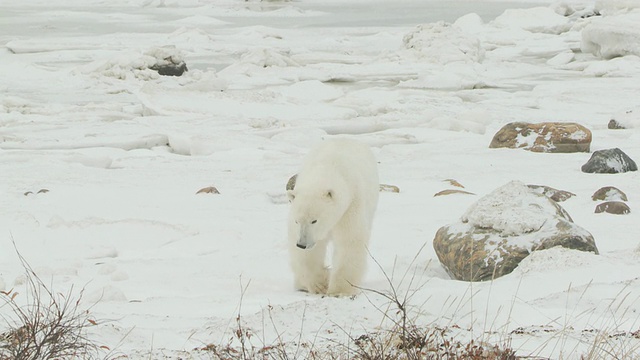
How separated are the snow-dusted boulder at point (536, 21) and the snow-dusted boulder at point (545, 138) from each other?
15.7 m

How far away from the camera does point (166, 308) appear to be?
3.49 meters

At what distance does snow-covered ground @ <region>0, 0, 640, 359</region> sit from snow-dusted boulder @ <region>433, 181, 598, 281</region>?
189 millimetres

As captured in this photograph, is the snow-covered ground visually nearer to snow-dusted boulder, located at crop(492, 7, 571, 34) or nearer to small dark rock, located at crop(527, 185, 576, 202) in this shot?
small dark rock, located at crop(527, 185, 576, 202)

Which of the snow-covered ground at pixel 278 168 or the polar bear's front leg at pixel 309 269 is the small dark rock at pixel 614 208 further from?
the polar bear's front leg at pixel 309 269

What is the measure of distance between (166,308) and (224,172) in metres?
4.80

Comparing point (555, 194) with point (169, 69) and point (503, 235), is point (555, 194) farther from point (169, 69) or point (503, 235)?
point (169, 69)

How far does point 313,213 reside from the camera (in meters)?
3.83

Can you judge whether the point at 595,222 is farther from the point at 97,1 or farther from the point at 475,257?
the point at 97,1

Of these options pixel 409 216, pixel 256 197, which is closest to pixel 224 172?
pixel 256 197

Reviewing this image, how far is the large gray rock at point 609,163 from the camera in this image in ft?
25.5

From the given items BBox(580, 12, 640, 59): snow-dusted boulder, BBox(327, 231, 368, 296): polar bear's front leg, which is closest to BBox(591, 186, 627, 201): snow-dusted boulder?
BBox(327, 231, 368, 296): polar bear's front leg

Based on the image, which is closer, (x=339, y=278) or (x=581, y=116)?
(x=339, y=278)

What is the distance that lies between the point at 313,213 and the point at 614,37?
15.3 m

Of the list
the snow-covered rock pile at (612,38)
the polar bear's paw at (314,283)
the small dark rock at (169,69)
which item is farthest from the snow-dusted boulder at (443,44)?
the polar bear's paw at (314,283)
